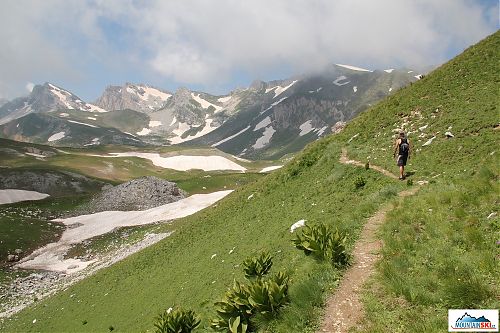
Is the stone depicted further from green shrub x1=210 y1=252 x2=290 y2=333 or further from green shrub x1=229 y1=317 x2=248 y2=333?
green shrub x1=229 y1=317 x2=248 y2=333

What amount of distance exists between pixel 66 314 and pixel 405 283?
2809 cm

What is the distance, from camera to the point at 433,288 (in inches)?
420

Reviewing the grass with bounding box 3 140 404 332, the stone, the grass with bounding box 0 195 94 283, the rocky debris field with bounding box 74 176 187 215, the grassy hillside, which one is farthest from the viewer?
the rocky debris field with bounding box 74 176 187 215

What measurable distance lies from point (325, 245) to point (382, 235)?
2.48 m

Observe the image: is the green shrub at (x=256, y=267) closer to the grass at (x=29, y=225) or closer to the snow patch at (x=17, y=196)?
the grass at (x=29, y=225)

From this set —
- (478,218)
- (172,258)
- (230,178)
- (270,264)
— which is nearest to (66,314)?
(172,258)

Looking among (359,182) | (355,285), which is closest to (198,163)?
(359,182)

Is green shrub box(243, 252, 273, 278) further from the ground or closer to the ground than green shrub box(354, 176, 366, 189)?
closer to the ground

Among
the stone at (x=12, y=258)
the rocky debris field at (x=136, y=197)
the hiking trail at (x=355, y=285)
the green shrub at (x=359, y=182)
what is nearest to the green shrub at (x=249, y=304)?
the hiking trail at (x=355, y=285)

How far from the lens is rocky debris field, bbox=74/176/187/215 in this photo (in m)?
84.1

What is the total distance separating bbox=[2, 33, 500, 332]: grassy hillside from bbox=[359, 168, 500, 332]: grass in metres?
0.04

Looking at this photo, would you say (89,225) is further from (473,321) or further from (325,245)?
(473,321)

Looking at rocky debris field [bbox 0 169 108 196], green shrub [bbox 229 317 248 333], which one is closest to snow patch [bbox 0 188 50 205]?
rocky debris field [bbox 0 169 108 196]

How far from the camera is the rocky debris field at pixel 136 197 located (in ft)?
276
